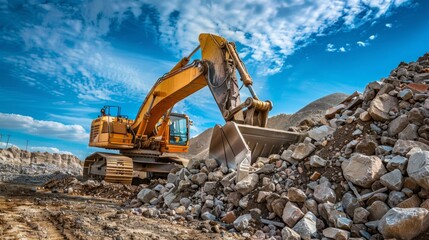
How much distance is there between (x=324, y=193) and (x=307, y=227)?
0.57 metres

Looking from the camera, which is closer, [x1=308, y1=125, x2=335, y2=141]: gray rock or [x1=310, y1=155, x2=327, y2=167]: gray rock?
[x1=310, y1=155, x2=327, y2=167]: gray rock

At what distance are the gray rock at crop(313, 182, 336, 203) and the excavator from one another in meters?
1.21

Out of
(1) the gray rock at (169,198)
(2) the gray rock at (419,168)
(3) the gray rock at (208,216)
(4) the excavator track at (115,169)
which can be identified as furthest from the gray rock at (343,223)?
(4) the excavator track at (115,169)

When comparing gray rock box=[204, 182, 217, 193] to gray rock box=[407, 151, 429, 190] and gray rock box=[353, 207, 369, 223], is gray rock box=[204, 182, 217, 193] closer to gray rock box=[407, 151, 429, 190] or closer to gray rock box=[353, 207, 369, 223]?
gray rock box=[353, 207, 369, 223]

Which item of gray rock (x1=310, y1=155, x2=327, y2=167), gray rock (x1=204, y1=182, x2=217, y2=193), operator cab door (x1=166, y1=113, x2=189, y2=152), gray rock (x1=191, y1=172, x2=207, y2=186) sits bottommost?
gray rock (x1=204, y1=182, x2=217, y2=193)

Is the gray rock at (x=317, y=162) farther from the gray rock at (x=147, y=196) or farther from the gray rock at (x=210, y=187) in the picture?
the gray rock at (x=147, y=196)

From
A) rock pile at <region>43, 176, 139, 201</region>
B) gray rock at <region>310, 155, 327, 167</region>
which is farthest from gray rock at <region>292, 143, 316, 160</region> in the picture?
rock pile at <region>43, 176, 139, 201</region>

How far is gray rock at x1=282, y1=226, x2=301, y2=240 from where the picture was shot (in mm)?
3870

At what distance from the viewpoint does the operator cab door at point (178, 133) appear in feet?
39.1

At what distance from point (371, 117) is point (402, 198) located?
1.85 metres

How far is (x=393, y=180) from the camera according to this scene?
4.00 metres

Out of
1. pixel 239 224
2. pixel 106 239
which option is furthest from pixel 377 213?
pixel 106 239

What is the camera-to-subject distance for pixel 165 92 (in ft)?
31.3

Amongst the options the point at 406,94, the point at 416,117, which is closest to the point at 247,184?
the point at 416,117
